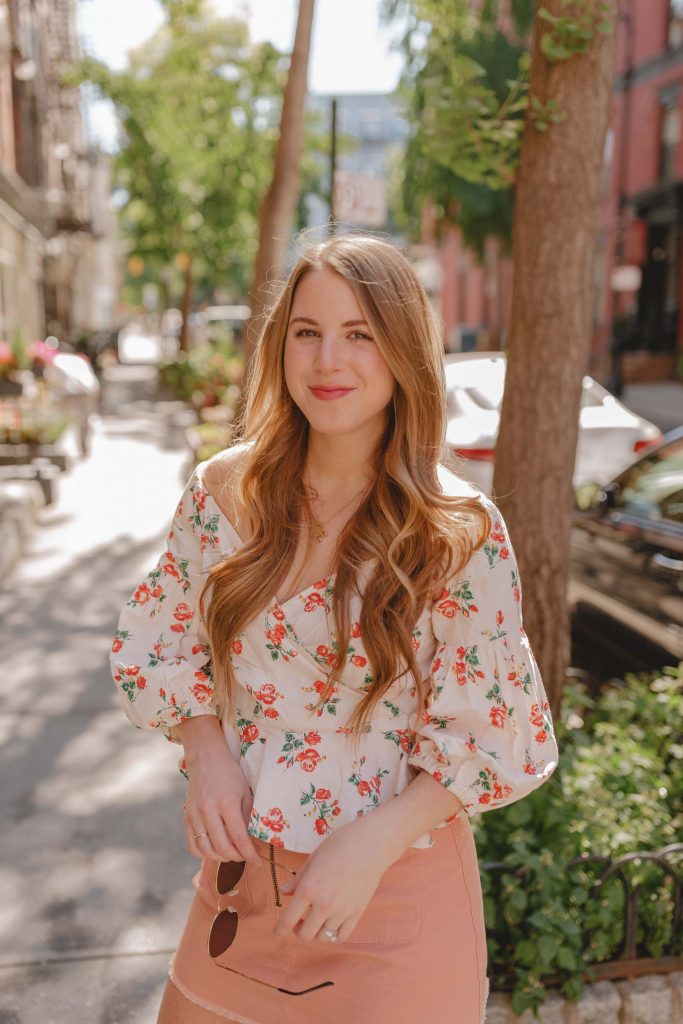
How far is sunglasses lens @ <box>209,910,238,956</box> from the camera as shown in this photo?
5.71 ft

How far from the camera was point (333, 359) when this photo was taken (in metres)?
1.80

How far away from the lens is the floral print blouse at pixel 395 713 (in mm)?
1740

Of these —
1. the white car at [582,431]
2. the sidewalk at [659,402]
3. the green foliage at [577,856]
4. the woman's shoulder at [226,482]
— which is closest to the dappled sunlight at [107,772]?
the green foliage at [577,856]

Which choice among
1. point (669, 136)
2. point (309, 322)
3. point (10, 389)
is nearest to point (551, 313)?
point (309, 322)

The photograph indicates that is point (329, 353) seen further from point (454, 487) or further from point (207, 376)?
point (207, 376)

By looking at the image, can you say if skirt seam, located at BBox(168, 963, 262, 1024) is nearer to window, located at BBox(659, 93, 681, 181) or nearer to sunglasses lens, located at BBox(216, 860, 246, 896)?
sunglasses lens, located at BBox(216, 860, 246, 896)

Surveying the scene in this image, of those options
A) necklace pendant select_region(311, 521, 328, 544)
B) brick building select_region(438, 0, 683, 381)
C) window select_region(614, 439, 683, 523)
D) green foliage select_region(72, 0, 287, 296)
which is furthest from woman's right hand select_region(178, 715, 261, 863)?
brick building select_region(438, 0, 683, 381)

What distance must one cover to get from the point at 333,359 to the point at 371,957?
0.97 meters

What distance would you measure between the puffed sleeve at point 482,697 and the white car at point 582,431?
585 cm

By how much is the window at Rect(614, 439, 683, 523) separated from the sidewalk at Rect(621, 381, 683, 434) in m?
13.3

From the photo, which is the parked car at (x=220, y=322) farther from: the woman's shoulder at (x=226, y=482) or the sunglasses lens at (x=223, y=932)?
the sunglasses lens at (x=223, y=932)

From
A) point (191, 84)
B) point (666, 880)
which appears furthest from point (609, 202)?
point (666, 880)

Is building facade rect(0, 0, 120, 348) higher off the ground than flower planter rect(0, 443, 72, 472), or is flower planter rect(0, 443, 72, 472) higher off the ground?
building facade rect(0, 0, 120, 348)

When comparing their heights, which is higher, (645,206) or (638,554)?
(645,206)
